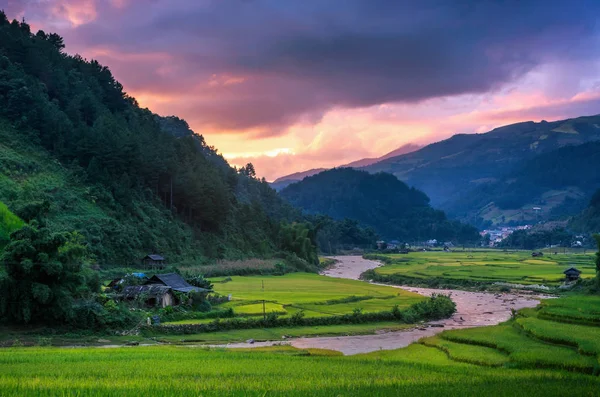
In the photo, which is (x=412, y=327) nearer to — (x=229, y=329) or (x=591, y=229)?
(x=229, y=329)

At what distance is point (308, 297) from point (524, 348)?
2411cm

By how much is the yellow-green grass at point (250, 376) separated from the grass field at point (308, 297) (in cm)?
1566

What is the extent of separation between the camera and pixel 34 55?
67.6m

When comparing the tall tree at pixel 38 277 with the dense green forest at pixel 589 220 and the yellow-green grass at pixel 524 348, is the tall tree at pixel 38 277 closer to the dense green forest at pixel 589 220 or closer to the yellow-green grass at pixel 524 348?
the yellow-green grass at pixel 524 348

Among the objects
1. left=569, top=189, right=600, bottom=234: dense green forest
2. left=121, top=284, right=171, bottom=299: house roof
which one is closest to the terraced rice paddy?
left=121, top=284, right=171, bottom=299: house roof

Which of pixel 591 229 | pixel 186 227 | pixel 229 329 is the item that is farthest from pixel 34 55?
pixel 591 229

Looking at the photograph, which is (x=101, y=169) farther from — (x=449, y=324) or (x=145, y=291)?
(x=449, y=324)

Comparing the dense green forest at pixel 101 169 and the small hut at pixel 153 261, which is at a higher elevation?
the dense green forest at pixel 101 169

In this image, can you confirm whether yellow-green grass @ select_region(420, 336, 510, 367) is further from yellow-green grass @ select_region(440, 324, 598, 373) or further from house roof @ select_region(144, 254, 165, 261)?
house roof @ select_region(144, 254, 165, 261)

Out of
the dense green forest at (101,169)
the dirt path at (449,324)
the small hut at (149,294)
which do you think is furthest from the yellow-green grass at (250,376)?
the dense green forest at (101,169)

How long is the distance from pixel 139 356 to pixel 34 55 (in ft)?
196

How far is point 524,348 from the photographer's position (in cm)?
2438

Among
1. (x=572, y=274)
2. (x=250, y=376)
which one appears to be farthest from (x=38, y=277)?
(x=572, y=274)

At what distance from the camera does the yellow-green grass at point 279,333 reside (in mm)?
30469
